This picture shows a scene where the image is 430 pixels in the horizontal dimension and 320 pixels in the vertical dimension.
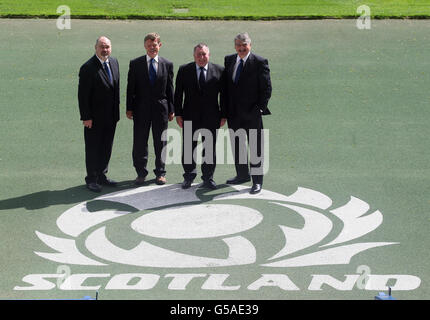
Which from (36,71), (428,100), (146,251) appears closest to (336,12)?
(428,100)

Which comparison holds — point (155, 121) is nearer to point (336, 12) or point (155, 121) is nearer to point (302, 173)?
point (302, 173)

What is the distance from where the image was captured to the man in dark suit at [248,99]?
1103 cm

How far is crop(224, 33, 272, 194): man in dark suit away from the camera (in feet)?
36.2

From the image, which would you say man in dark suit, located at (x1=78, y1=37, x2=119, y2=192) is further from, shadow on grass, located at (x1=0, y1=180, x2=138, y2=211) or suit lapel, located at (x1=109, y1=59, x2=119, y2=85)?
shadow on grass, located at (x1=0, y1=180, x2=138, y2=211)

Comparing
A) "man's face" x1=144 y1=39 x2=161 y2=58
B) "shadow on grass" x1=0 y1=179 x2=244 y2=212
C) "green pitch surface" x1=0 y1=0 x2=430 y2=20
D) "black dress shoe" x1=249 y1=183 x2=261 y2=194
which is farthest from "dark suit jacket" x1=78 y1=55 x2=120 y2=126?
"green pitch surface" x1=0 y1=0 x2=430 y2=20

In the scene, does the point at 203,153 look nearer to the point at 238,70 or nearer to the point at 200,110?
the point at 200,110

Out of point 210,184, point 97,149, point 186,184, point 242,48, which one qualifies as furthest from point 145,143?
point 242,48

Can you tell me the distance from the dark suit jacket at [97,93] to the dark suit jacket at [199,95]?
2.91ft

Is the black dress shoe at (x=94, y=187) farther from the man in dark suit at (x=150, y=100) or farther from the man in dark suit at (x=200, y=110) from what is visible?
the man in dark suit at (x=200, y=110)

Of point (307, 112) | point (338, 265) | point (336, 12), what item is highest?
point (336, 12)

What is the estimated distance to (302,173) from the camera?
11.7 m

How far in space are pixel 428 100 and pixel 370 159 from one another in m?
3.12

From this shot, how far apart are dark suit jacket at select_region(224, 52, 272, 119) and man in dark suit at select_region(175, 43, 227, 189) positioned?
15 cm

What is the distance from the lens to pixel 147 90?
1112 cm
